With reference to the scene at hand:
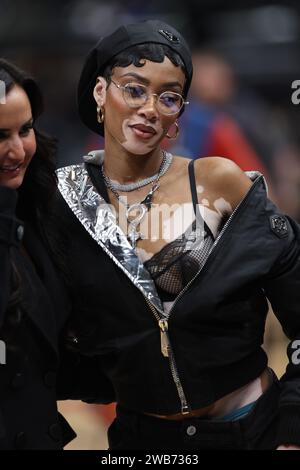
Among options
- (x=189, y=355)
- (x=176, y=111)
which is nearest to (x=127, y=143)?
(x=176, y=111)

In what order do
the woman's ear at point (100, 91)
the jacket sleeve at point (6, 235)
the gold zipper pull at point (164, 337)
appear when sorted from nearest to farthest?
1. the jacket sleeve at point (6, 235)
2. the gold zipper pull at point (164, 337)
3. the woman's ear at point (100, 91)

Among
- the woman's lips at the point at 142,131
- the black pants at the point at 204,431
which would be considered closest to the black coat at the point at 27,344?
the black pants at the point at 204,431

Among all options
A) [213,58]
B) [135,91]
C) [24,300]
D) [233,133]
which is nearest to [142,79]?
[135,91]

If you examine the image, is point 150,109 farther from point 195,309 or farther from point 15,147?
point 195,309

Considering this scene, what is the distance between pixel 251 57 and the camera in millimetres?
6961

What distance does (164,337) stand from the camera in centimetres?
232

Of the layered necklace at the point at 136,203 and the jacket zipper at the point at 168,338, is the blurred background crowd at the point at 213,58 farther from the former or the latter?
the jacket zipper at the point at 168,338

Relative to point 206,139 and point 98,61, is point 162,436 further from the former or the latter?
point 206,139

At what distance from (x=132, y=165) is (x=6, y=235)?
0.49 m

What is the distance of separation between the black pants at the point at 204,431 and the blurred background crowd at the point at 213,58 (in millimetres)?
2746

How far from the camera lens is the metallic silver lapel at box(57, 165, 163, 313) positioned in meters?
2.34

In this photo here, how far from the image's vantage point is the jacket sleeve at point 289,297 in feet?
7.67

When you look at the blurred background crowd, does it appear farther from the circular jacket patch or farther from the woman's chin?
the woman's chin
